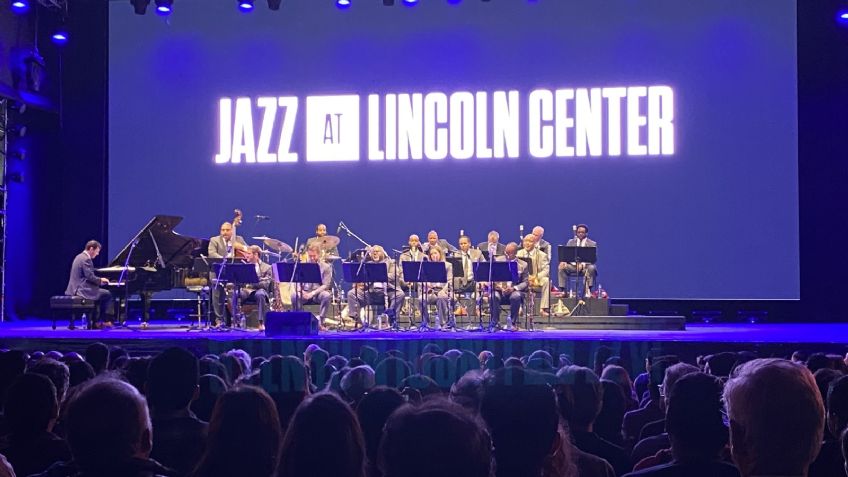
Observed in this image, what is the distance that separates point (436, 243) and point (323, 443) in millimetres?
11010

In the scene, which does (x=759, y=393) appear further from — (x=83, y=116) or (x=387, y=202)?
(x=83, y=116)

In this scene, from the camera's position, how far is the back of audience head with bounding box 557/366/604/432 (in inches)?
141

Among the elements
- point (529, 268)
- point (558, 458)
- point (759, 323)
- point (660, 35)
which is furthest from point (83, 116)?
point (558, 458)

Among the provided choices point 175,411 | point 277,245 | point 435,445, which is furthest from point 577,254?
point 435,445

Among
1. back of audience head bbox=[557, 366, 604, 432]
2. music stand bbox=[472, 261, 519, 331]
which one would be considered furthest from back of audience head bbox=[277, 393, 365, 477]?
music stand bbox=[472, 261, 519, 331]

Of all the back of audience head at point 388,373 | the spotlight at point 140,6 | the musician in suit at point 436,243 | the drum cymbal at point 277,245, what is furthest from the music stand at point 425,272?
the back of audience head at point 388,373

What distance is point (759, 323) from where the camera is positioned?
1323 centimetres

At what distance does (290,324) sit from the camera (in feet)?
33.8

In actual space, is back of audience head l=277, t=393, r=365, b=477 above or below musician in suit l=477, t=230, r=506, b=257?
below

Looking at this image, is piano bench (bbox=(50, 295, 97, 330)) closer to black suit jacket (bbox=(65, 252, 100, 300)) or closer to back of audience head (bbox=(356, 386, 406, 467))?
black suit jacket (bbox=(65, 252, 100, 300))

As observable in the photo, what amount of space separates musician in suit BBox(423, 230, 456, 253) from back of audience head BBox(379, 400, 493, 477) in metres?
11.0

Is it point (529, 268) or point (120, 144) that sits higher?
point (120, 144)

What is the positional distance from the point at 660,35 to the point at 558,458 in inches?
479

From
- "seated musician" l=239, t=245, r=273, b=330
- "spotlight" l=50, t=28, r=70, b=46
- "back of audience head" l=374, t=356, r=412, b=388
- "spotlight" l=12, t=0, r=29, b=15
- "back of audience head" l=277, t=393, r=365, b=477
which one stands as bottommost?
"back of audience head" l=374, t=356, r=412, b=388
